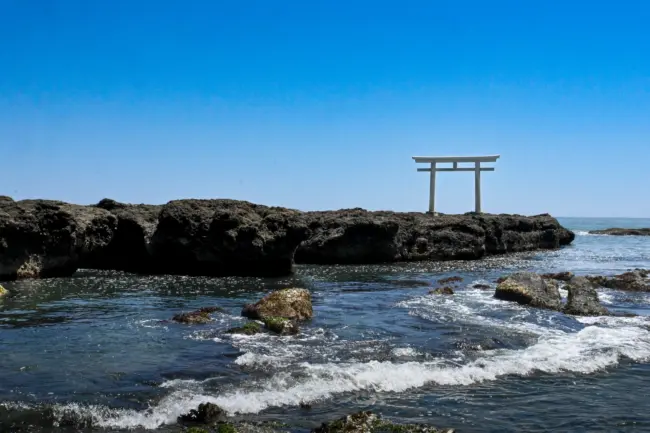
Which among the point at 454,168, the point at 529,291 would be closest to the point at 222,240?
the point at 529,291

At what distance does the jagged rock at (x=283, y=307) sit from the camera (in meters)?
15.2

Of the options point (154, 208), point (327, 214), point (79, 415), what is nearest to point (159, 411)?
point (79, 415)

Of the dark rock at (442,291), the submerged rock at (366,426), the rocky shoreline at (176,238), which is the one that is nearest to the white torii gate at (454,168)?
the rocky shoreline at (176,238)

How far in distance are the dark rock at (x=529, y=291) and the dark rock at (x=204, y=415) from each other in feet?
44.9

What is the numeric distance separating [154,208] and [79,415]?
22.9m

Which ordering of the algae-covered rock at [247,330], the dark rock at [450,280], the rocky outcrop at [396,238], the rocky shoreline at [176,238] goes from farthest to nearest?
the rocky outcrop at [396,238] < the dark rock at [450,280] < the rocky shoreline at [176,238] < the algae-covered rock at [247,330]

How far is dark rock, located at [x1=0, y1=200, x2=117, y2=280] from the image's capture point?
72.1 feet

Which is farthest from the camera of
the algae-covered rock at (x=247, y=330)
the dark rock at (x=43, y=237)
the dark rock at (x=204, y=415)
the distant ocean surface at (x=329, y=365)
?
the dark rock at (x=43, y=237)

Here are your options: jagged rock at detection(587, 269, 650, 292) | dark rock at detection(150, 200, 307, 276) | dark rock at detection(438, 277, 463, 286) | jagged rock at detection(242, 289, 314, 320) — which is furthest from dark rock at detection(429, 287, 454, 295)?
jagged rock at detection(587, 269, 650, 292)

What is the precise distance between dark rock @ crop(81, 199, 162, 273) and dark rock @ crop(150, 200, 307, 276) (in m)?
0.49

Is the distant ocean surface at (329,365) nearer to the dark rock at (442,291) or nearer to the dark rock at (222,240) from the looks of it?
the dark rock at (442,291)

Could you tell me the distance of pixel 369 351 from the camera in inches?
464

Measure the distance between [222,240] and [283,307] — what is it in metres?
11.2

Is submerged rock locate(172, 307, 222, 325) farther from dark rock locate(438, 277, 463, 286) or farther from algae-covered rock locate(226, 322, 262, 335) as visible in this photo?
dark rock locate(438, 277, 463, 286)
